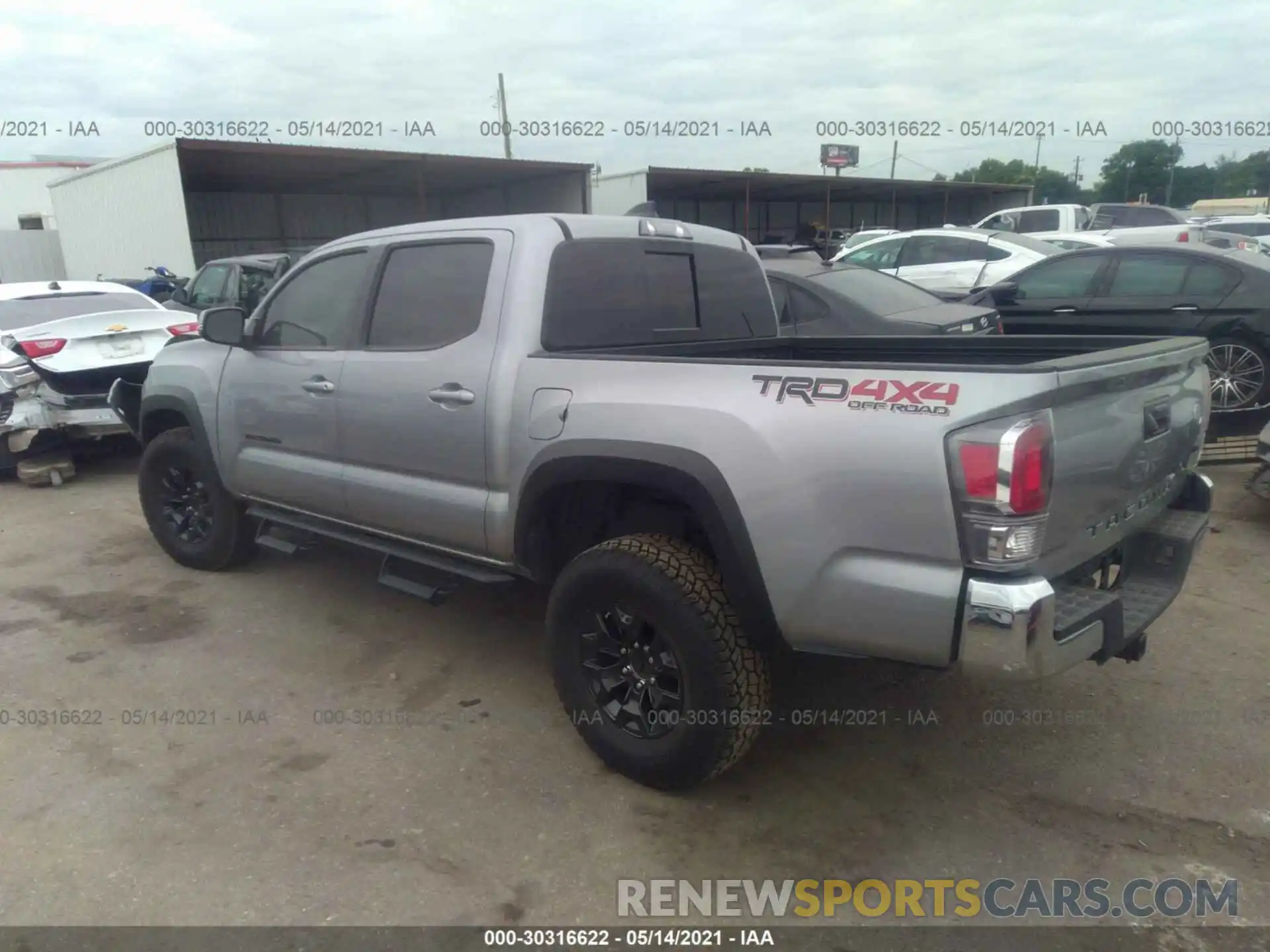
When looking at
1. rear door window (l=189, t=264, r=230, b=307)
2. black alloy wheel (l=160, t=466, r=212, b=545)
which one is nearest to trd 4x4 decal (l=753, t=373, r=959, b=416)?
black alloy wheel (l=160, t=466, r=212, b=545)

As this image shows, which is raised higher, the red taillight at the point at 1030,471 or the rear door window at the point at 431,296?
the rear door window at the point at 431,296

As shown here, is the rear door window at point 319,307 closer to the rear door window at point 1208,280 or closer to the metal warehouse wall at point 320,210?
the rear door window at point 1208,280

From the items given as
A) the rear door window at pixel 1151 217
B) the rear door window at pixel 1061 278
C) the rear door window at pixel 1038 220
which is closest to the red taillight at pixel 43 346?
the rear door window at pixel 1061 278

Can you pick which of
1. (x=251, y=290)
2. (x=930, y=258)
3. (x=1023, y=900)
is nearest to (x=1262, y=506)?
(x=1023, y=900)

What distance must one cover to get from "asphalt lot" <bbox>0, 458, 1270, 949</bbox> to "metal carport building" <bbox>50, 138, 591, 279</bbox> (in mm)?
10176

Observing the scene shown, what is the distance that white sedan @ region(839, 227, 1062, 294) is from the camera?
11477 mm

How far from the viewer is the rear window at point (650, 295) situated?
3.50 metres

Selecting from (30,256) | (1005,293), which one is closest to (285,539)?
(1005,293)

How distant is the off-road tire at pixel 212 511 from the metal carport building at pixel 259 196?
857cm

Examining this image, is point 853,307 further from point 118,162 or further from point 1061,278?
point 118,162

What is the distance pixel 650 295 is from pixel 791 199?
30.7 metres

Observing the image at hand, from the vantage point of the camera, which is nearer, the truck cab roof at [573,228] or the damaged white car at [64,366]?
the truck cab roof at [573,228]

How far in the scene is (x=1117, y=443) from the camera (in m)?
2.62

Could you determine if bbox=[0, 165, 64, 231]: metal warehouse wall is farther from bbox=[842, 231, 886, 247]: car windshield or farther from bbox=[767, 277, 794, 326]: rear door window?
bbox=[767, 277, 794, 326]: rear door window
